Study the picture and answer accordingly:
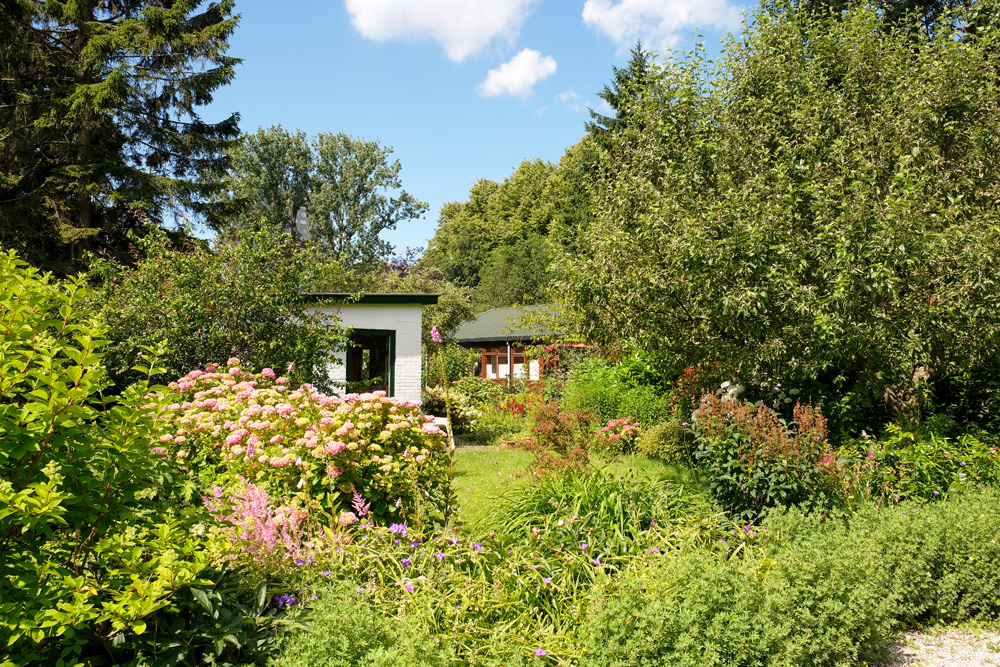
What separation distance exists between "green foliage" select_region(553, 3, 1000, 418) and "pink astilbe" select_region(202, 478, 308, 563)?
478cm

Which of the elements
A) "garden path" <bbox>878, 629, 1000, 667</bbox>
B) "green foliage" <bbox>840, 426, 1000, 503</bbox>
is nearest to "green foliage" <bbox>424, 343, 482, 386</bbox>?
"green foliage" <bbox>840, 426, 1000, 503</bbox>

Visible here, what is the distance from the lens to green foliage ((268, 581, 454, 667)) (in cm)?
257

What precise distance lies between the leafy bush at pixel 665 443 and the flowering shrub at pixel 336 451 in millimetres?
5224

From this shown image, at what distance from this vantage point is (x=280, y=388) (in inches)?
249

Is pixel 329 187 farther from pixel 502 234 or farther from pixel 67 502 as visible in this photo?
pixel 67 502

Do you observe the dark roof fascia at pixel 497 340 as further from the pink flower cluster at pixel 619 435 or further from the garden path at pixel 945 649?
the garden path at pixel 945 649

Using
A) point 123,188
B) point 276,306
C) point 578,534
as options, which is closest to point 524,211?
point 123,188

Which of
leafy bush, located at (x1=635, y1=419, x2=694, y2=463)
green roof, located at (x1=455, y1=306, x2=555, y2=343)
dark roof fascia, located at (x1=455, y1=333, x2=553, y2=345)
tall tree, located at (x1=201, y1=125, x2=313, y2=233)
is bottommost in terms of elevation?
leafy bush, located at (x1=635, y1=419, x2=694, y2=463)

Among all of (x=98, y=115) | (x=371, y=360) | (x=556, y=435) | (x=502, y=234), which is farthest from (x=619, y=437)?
(x=502, y=234)

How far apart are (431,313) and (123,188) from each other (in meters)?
11.8

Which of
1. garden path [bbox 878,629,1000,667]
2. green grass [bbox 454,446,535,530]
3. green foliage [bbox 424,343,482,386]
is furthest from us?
green foliage [bbox 424,343,482,386]

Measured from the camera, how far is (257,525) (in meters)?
3.34

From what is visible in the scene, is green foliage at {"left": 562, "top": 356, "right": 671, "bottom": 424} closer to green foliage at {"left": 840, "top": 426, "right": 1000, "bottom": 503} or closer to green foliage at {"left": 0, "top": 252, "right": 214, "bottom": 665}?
green foliage at {"left": 840, "top": 426, "right": 1000, "bottom": 503}

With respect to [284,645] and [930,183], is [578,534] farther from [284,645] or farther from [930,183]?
[930,183]
